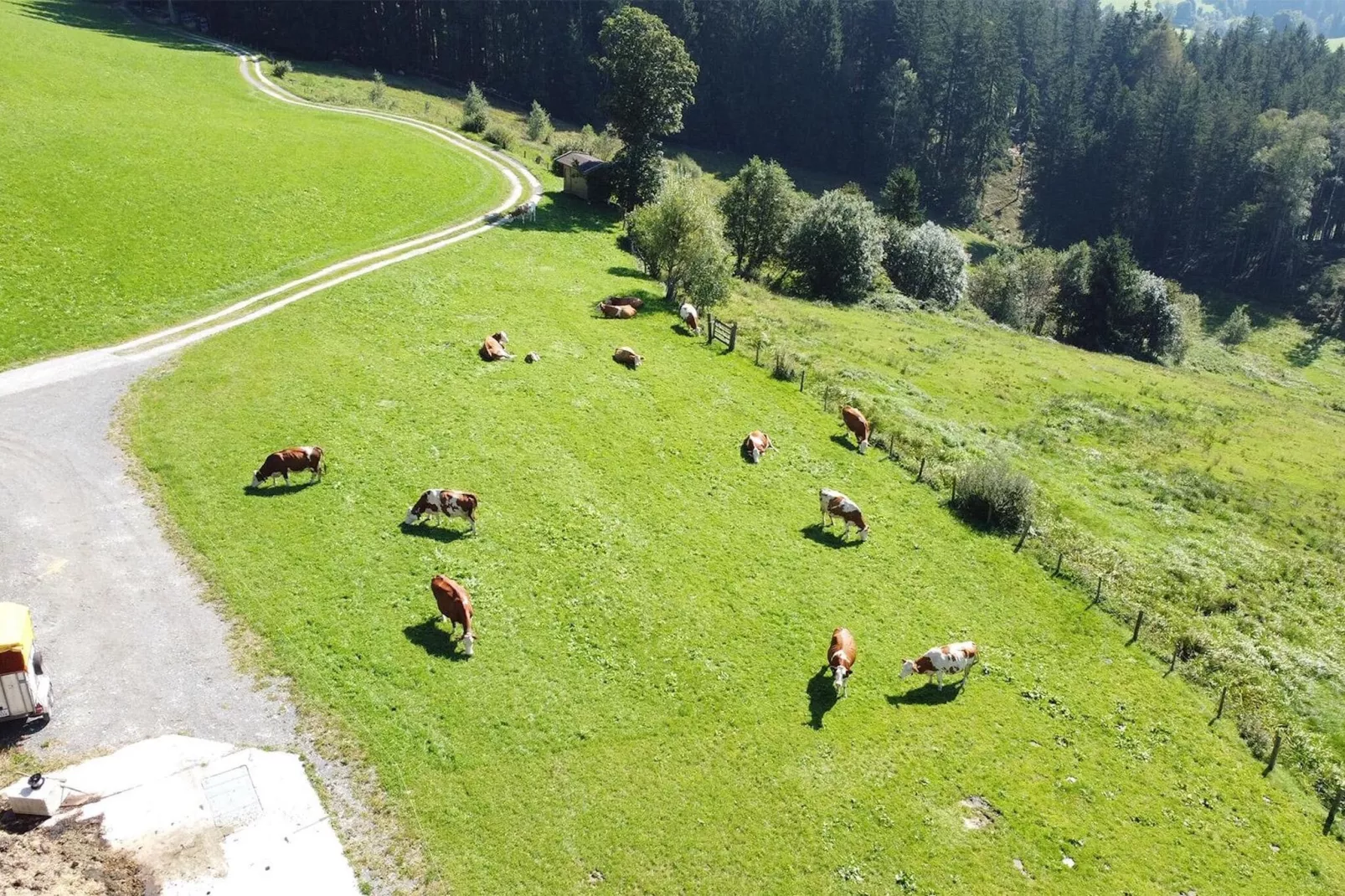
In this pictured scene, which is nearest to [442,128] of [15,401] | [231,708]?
[15,401]

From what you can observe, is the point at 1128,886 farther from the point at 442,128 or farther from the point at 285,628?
the point at 442,128

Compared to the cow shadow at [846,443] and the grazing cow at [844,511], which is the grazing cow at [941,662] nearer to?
the grazing cow at [844,511]

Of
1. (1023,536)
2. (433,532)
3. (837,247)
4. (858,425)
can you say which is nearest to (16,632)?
(433,532)

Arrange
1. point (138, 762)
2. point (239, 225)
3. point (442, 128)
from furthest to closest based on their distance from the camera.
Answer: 1. point (442, 128)
2. point (239, 225)
3. point (138, 762)

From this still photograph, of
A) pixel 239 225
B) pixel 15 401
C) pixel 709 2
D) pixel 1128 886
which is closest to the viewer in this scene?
pixel 1128 886

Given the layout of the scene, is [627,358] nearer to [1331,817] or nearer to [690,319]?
[690,319]

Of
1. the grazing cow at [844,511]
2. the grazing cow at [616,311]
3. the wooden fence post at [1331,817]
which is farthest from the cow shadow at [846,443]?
the wooden fence post at [1331,817]
